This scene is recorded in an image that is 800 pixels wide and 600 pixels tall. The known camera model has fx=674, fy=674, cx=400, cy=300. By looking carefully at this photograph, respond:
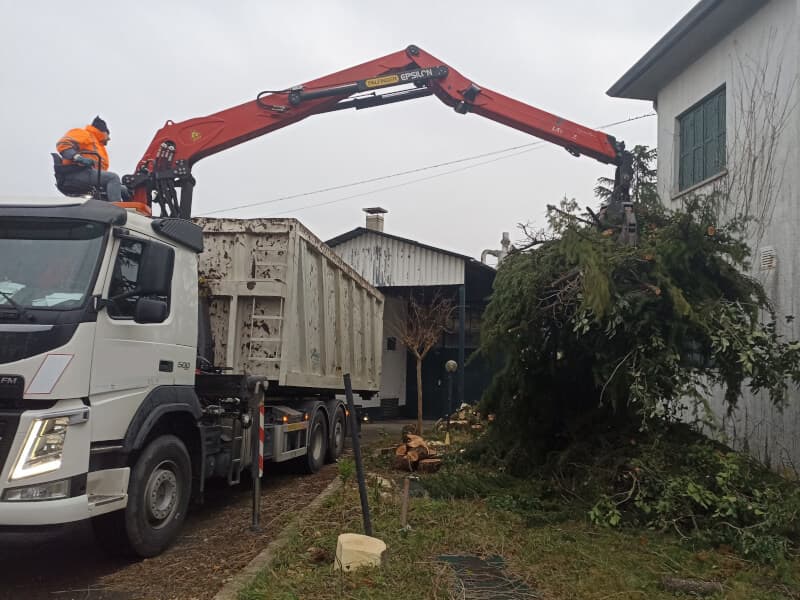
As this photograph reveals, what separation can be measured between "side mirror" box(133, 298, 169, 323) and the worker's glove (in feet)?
6.92

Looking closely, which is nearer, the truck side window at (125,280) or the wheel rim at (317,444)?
the truck side window at (125,280)

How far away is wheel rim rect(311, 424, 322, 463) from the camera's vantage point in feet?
32.0

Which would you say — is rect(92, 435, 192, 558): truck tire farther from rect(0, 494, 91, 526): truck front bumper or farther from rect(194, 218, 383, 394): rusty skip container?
rect(194, 218, 383, 394): rusty skip container

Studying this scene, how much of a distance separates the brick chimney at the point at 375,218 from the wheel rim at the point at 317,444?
13.9 meters

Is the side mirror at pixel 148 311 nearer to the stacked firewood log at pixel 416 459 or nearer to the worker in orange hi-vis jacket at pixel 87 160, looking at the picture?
the worker in orange hi-vis jacket at pixel 87 160

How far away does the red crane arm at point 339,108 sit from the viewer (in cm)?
846

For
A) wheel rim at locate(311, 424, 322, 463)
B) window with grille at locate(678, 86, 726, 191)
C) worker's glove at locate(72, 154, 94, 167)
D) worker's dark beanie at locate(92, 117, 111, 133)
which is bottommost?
wheel rim at locate(311, 424, 322, 463)

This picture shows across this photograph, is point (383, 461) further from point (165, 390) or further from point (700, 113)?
point (700, 113)

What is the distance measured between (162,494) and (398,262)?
1436 cm

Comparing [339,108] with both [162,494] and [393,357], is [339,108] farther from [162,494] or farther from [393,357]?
[393,357]

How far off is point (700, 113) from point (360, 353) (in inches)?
273

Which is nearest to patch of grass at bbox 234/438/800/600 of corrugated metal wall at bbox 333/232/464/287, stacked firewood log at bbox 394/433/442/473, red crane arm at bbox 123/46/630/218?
stacked firewood log at bbox 394/433/442/473

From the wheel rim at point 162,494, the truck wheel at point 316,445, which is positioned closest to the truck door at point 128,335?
the wheel rim at point 162,494

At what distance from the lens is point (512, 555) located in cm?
534
